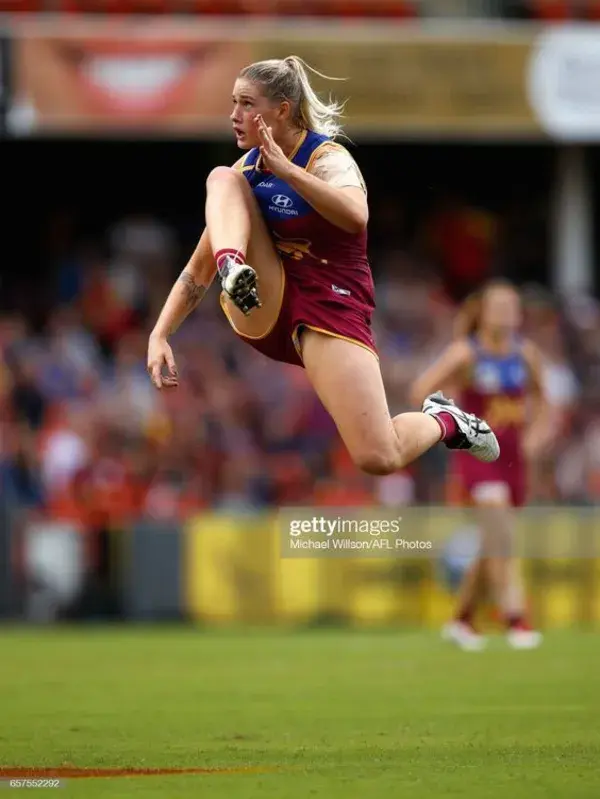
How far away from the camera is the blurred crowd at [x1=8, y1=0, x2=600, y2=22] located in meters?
17.3

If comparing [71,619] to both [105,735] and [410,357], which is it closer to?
[410,357]

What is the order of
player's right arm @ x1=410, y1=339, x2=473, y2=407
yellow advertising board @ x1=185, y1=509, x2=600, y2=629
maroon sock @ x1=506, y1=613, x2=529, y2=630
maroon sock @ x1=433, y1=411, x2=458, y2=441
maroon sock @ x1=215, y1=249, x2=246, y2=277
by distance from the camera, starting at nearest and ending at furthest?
maroon sock @ x1=215, y1=249, x2=246, y2=277
maroon sock @ x1=433, y1=411, x2=458, y2=441
player's right arm @ x1=410, y1=339, x2=473, y2=407
maroon sock @ x1=506, y1=613, x2=529, y2=630
yellow advertising board @ x1=185, y1=509, x2=600, y2=629

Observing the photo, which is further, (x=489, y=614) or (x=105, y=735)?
(x=489, y=614)

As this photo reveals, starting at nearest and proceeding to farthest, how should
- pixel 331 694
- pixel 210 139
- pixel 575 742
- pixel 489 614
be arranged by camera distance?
1. pixel 575 742
2. pixel 331 694
3. pixel 489 614
4. pixel 210 139

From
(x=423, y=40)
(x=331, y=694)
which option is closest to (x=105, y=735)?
(x=331, y=694)

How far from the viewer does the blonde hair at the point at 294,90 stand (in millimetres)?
7359

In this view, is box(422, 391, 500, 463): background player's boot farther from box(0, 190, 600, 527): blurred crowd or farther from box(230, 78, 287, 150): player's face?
box(0, 190, 600, 527): blurred crowd

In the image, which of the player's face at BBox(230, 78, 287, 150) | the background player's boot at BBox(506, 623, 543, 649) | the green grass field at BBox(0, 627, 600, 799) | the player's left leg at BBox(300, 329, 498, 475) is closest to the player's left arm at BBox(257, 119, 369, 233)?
the player's face at BBox(230, 78, 287, 150)

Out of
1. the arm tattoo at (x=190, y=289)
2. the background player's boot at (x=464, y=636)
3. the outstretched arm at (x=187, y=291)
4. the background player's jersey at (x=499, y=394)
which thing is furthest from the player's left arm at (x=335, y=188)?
the background player's boot at (x=464, y=636)

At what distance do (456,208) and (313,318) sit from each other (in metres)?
12.3

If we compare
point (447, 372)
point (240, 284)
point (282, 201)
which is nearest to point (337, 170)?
point (282, 201)

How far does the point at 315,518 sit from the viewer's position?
14180mm

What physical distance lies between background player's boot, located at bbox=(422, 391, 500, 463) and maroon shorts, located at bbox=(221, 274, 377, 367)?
2.36 ft

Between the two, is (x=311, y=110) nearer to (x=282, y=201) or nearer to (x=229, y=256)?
(x=282, y=201)
